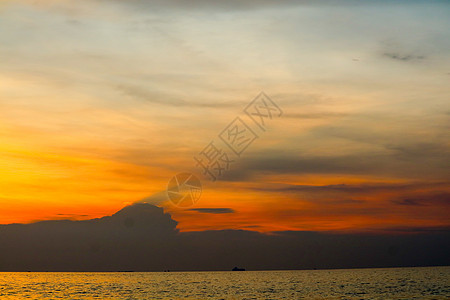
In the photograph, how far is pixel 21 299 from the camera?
141m

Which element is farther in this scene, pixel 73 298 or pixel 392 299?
pixel 73 298

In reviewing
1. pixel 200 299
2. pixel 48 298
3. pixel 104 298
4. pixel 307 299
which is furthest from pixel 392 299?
pixel 48 298

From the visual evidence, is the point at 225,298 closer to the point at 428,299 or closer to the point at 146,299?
the point at 146,299

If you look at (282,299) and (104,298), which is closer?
(282,299)

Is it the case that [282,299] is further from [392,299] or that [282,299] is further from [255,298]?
[392,299]

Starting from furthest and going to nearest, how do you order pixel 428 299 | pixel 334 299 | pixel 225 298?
pixel 225 298
pixel 334 299
pixel 428 299

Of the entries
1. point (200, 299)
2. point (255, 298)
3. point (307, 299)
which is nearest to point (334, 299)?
point (307, 299)

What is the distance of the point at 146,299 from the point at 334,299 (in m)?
49.6

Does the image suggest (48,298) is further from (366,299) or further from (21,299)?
(366,299)

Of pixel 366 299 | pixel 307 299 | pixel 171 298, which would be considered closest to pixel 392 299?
pixel 366 299

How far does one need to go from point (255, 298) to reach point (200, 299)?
1485 cm

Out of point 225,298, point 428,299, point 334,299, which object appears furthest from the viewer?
point 225,298

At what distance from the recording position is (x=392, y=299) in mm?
129125

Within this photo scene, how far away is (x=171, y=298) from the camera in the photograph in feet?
478
